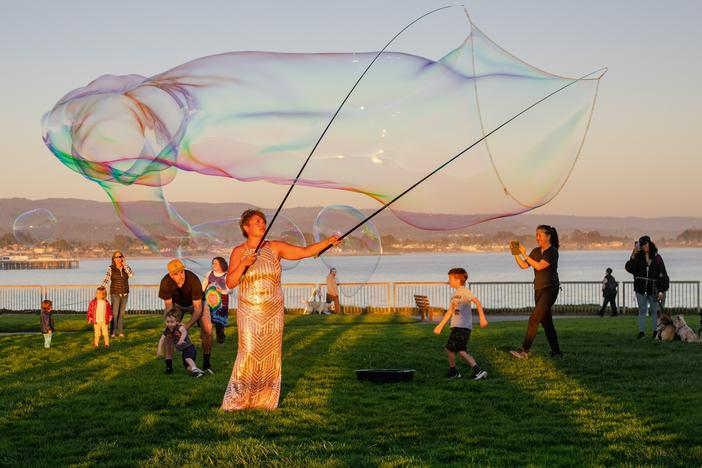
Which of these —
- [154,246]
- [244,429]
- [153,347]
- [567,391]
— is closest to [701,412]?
[567,391]

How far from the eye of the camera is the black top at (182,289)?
45.3 feet

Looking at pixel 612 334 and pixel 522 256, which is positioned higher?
A: pixel 522 256

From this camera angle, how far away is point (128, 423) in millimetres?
9742

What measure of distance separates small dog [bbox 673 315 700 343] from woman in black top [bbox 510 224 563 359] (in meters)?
3.64

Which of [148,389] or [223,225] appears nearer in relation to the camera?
[148,389]

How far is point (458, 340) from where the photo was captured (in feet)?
43.1

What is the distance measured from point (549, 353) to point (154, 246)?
7.10 m

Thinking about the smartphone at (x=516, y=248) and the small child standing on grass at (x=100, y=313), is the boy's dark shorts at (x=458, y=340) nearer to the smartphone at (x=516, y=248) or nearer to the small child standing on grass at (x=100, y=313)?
the smartphone at (x=516, y=248)

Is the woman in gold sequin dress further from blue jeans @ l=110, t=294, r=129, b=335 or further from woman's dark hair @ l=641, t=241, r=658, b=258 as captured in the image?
blue jeans @ l=110, t=294, r=129, b=335

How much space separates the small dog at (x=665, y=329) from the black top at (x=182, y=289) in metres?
9.47

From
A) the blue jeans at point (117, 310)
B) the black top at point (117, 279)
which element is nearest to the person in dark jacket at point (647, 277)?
the black top at point (117, 279)

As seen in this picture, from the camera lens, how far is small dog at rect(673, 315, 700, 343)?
17.9m

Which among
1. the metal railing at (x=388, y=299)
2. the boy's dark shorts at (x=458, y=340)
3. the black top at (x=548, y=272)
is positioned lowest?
the metal railing at (x=388, y=299)

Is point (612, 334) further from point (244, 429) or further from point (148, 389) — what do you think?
point (244, 429)
